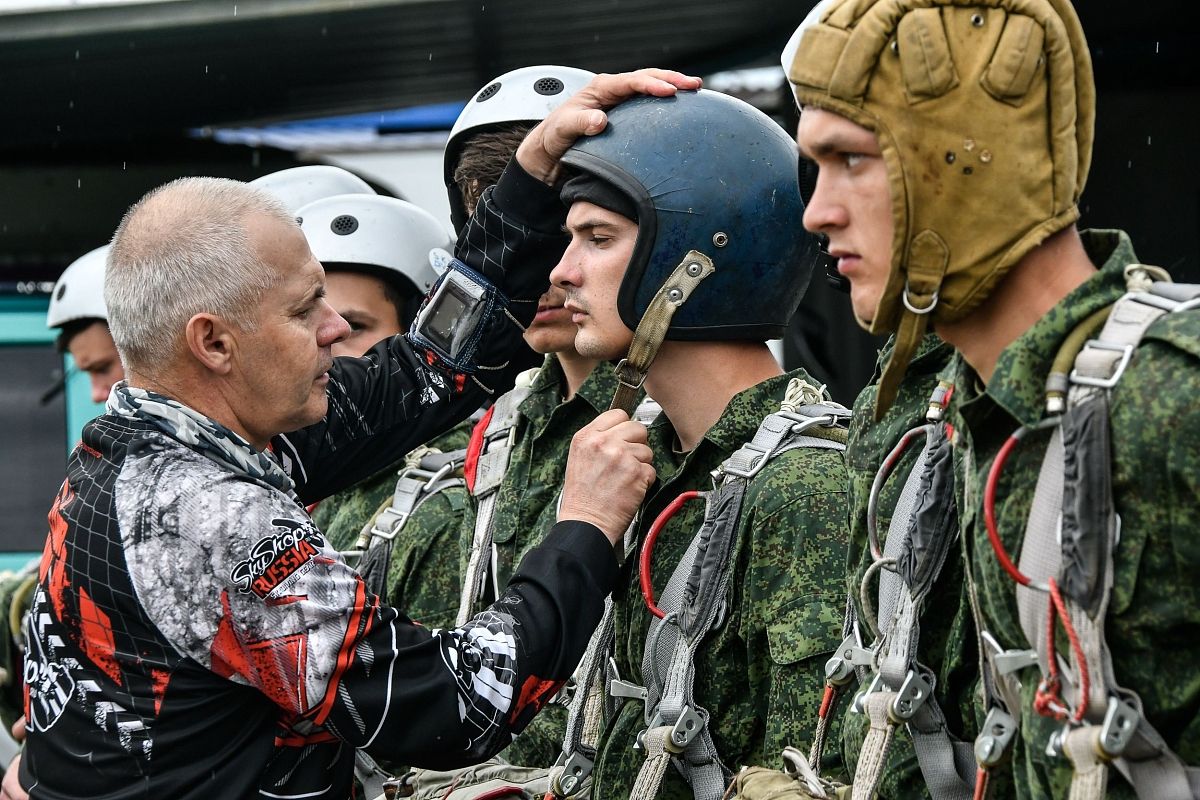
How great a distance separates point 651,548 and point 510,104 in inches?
66.2

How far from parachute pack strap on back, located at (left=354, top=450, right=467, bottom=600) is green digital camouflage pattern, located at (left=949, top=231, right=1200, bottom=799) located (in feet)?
8.62

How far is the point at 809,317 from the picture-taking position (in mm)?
7320

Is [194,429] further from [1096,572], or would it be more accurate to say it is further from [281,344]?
[1096,572]

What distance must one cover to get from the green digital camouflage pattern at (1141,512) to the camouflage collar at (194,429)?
1.56 metres

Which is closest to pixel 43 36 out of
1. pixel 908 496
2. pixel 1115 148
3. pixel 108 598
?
pixel 1115 148

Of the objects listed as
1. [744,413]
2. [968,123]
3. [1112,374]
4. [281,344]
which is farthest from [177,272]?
[1112,374]

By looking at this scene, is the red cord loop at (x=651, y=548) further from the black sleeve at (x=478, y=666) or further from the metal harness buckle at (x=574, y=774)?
the metal harness buckle at (x=574, y=774)

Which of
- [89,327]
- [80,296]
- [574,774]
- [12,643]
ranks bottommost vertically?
[12,643]

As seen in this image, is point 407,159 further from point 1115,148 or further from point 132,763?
point 132,763

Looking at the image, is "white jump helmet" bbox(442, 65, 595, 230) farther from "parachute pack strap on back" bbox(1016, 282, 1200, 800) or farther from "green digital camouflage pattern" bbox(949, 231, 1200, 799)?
"parachute pack strap on back" bbox(1016, 282, 1200, 800)

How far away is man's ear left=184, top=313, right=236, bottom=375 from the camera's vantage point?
329cm

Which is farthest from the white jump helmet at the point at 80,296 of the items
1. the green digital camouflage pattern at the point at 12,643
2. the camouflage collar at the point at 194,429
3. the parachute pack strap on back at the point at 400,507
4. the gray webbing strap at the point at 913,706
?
the gray webbing strap at the point at 913,706

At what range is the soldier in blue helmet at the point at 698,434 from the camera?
3.22 metres

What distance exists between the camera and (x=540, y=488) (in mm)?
4164
